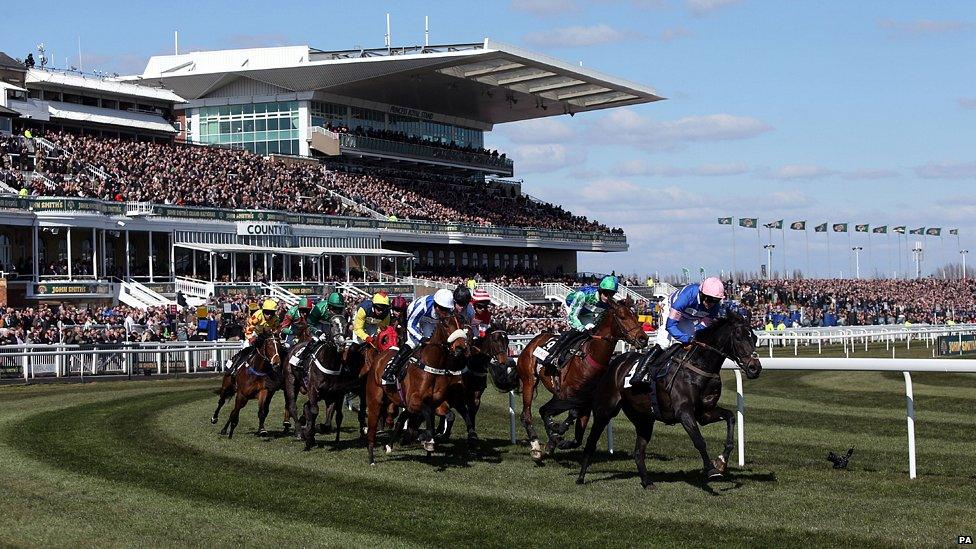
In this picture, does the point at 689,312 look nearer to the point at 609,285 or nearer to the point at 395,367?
the point at 609,285

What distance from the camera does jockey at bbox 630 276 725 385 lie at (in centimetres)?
1065

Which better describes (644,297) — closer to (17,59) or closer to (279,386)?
(17,59)

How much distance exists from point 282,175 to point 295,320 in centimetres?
3857

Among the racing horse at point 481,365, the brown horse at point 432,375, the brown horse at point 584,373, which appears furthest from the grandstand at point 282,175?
the brown horse at point 584,373

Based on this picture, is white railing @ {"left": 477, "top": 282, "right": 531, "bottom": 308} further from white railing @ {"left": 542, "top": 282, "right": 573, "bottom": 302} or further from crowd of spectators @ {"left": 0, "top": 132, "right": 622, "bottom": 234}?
crowd of spectators @ {"left": 0, "top": 132, "right": 622, "bottom": 234}

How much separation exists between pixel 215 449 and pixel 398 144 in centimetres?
5183

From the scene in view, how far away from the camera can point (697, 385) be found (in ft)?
33.8

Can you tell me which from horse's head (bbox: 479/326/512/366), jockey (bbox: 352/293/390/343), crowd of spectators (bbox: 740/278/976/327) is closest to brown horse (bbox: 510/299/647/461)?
horse's head (bbox: 479/326/512/366)

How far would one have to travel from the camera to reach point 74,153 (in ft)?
151

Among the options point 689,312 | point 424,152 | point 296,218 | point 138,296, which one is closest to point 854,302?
point 424,152

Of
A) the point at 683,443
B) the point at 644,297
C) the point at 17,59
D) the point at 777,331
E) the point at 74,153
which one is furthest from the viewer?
the point at 644,297

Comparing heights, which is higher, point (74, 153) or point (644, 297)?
point (74, 153)

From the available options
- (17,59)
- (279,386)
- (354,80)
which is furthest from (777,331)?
(17,59)

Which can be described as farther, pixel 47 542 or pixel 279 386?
pixel 279 386
